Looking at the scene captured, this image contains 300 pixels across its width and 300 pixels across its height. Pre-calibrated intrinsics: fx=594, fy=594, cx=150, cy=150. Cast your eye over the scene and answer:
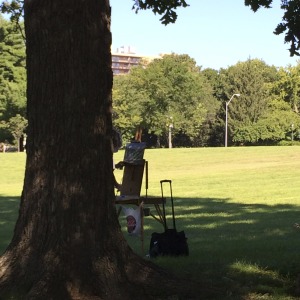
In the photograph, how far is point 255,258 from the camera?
6855mm

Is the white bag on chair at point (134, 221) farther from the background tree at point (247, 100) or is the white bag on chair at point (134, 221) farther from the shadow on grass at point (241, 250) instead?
the background tree at point (247, 100)

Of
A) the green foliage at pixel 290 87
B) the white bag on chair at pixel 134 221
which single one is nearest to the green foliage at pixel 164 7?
the white bag on chair at pixel 134 221

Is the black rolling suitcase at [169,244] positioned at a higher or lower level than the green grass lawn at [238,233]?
higher

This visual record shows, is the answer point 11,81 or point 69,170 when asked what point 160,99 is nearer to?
point 11,81

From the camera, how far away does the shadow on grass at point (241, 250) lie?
18.3ft

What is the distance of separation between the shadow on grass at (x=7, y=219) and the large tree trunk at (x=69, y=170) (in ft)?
11.8

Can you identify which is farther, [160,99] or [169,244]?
[160,99]

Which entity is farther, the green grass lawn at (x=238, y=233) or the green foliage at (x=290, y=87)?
the green foliage at (x=290, y=87)

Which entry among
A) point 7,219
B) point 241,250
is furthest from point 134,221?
point 7,219

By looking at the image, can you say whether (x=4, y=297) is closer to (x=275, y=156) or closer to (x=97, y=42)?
(x=97, y=42)

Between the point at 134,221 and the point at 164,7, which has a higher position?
the point at 164,7

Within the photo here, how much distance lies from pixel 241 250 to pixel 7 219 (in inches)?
299

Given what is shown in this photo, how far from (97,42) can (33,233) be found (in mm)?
1697

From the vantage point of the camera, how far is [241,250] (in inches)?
297
